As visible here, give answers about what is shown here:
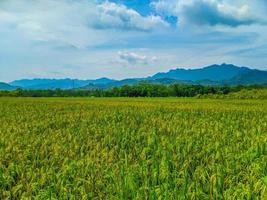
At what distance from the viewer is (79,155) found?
429 inches

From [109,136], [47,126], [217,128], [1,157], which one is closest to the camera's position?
[1,157]

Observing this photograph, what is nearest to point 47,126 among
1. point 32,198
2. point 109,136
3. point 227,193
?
point 109,136

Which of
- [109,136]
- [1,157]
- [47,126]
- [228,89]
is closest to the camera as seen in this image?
[1,157]

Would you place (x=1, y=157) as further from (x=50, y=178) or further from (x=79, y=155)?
(x=50, y=178)

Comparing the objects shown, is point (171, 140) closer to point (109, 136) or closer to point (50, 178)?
point (109, 136)

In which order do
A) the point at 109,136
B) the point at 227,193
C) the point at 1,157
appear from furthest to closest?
1. the point at 109,136
2. the point at 1,157
3. the point at 227,193

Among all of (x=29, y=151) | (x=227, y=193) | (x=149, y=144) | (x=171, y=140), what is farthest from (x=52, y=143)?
(x=227, y=193)

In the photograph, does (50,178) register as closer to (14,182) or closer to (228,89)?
(14,182)

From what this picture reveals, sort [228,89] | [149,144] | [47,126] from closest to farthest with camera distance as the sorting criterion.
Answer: [149,144], [47,126], [228,89]

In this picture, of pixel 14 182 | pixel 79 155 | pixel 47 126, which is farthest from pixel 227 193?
pixel 47 126

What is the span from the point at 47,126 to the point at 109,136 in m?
5.35

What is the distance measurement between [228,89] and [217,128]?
76054mm

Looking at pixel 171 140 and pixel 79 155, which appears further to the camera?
pixel 171 140

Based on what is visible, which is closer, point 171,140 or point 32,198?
point 32,198
